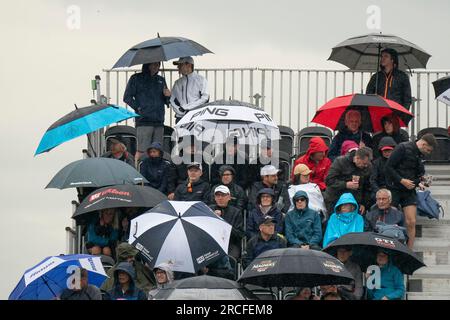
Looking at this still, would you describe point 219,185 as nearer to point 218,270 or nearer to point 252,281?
point 218,270

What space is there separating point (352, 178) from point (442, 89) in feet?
13.4

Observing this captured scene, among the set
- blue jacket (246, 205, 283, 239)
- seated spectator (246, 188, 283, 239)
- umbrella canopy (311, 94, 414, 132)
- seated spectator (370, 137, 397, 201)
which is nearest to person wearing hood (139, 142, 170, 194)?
seated spectator (246, 188, 283, 239)

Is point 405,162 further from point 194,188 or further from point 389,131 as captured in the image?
point 194,188

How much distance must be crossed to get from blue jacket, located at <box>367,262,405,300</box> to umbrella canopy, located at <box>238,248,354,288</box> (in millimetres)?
1658

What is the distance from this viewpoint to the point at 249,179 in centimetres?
3625

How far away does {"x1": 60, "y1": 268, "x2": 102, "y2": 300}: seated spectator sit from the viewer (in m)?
30.3

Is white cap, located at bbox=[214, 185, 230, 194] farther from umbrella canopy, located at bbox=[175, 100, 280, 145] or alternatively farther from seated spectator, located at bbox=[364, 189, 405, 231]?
umbrella canopy, located at bbox=[175, 100, 280, 145]

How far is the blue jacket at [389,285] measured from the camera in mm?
32375

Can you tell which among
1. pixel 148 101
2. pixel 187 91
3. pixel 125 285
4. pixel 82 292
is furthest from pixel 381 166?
pixel 82 292

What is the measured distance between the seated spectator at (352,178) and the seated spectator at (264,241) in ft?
6.40

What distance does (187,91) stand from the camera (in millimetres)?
38750

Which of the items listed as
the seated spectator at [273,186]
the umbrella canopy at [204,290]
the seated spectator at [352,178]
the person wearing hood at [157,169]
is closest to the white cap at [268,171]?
the seated spectator at [273,186]
